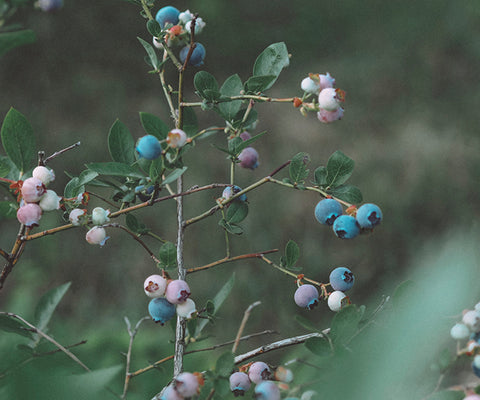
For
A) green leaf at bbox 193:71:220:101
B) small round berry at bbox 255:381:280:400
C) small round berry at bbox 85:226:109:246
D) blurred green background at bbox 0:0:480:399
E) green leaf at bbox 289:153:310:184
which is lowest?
blurred green background at bbox 0:0:480:399

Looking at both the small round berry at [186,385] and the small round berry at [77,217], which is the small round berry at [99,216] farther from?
the small round berry at [186,385]

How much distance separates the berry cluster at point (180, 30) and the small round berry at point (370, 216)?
224mm

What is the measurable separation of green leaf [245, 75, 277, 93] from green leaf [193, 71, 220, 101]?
0.03 meters

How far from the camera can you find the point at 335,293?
51 centimetres

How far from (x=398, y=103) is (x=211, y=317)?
2631 millimetres

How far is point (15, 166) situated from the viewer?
0.53 metres

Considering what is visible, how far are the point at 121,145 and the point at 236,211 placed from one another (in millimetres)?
140

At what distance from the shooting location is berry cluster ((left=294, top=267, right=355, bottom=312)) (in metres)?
0.51

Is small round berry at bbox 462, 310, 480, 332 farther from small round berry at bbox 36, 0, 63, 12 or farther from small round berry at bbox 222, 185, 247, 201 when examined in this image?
small round berry at bbox 36, 0, 63, 12

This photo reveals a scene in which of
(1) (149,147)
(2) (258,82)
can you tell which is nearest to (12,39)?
(1) (149,147)

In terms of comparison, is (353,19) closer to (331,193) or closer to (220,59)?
(220,59)

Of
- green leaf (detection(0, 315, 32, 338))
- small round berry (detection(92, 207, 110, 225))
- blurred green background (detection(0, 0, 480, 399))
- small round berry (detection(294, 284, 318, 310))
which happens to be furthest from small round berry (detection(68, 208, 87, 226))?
blurred green background (detection(0, 0, 480, 399))

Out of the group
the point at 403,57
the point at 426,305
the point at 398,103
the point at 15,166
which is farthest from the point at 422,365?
the point at 403,57

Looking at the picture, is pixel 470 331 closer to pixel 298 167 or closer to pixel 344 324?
pixel 344 324
